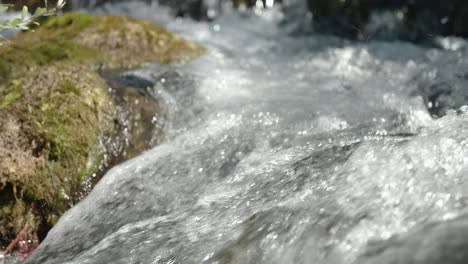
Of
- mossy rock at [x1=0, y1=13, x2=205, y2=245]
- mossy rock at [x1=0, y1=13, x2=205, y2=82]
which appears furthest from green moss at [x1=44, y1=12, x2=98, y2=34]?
mossy rock at [x1=0, y1=13, x2=205, y2=245]

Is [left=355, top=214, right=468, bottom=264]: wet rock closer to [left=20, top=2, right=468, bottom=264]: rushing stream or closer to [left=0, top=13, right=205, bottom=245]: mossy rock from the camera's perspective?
[left=20, top=2, right=468, bottom=264]: rushing stream

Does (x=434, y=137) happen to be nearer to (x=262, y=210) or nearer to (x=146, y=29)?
(x=262, y=210)

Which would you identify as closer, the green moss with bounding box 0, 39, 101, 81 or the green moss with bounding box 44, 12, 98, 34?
the green moss with bounding box 0, 39, 101, 81

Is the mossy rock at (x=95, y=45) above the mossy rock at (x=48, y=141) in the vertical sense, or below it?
above

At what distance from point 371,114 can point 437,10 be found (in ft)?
15.8

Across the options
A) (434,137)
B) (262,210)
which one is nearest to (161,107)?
(262,210)

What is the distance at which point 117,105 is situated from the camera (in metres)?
4.81

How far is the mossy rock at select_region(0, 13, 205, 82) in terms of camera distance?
5.87 metres

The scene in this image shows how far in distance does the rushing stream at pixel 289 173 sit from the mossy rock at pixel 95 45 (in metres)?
0.34

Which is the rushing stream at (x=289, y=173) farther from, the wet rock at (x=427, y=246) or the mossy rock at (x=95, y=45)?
the mossy rock at (x=95, y=45)

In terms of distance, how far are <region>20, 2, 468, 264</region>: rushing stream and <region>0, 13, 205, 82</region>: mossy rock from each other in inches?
13.6

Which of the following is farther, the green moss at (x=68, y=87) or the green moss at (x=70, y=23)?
the green moss at (x=70, y=23)

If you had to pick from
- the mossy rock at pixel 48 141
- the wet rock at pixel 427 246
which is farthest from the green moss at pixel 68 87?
the wet rock at pixel 427 246

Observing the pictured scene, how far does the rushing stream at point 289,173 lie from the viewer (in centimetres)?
237
